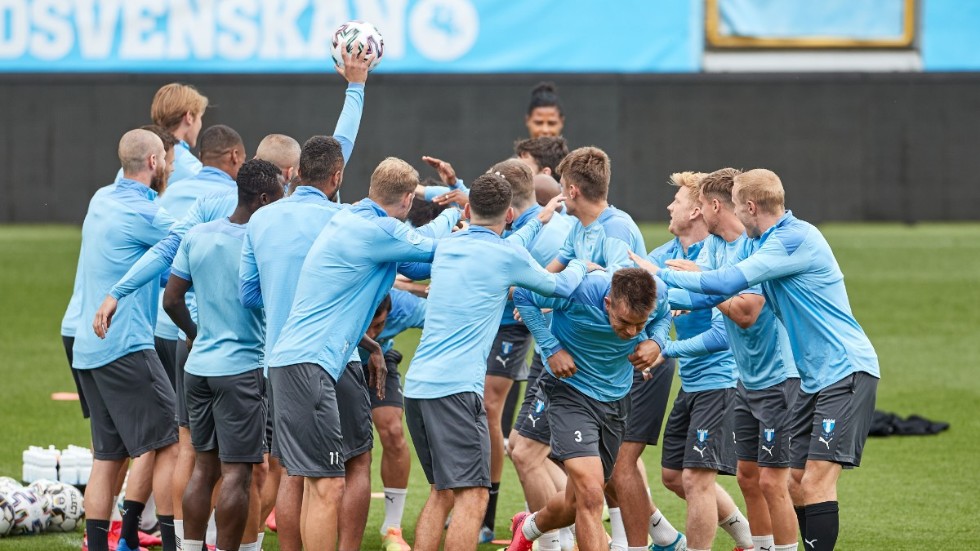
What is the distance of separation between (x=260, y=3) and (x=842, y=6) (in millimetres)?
11401

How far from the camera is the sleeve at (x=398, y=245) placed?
→ 7070 mm

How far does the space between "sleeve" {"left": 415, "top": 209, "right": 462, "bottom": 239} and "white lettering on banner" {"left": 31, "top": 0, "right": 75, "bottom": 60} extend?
20.7 m

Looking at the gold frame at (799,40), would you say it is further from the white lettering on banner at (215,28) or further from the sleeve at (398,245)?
the sleeve at (398,245)

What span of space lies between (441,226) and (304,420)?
53.1 inches

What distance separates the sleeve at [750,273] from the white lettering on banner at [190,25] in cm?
2095

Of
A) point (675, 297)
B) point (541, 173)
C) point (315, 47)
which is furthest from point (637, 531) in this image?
point (315, 47)

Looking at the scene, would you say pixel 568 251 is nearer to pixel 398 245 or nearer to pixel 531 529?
pixel 398 245

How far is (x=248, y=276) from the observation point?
7285mm

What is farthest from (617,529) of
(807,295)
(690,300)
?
(807,295)

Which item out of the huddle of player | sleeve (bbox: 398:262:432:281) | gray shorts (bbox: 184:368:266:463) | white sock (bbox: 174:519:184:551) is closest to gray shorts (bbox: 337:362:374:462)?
the huddle of player

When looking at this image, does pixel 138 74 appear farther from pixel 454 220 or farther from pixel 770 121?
pixel 454 220

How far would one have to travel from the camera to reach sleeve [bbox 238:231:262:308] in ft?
23.9

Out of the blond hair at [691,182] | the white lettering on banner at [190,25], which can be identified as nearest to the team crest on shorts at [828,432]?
the blond hair at [691,182]

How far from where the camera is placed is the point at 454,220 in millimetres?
7723
